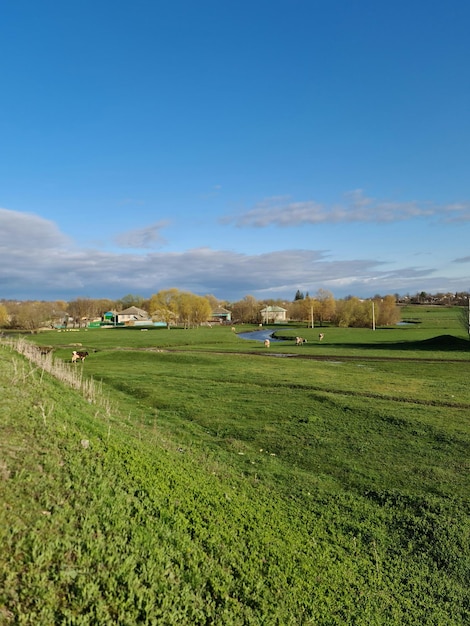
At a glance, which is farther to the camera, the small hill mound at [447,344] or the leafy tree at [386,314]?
the leafy tree at [386,314]

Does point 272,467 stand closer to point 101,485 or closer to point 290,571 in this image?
point 290,571

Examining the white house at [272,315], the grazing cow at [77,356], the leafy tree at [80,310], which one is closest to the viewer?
the grazing cow at [77,356]

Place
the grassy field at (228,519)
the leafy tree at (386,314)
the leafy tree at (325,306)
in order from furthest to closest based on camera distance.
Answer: the leafy tree at (325,306), the leafy tree at (386,314), the grassy field at (228,519)

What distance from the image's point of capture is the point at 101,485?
20.0 feet

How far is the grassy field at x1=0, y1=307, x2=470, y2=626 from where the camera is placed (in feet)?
14.4

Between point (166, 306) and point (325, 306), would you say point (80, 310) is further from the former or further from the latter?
point (325, 306)

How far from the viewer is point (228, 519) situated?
6805 millimetres

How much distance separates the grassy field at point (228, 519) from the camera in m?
4.38

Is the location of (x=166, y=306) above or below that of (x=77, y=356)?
above

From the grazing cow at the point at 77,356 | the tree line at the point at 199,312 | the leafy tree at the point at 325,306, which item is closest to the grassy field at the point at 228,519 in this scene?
the grazing cow at the point at 77,356

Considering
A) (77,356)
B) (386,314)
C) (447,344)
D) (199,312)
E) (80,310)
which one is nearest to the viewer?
(77,356)

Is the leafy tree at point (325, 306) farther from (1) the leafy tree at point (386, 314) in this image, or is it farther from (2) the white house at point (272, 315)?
(2) the white house at point (272, 315)

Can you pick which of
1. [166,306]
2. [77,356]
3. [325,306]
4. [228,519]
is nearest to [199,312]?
[166,306]

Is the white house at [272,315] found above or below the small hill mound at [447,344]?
above
